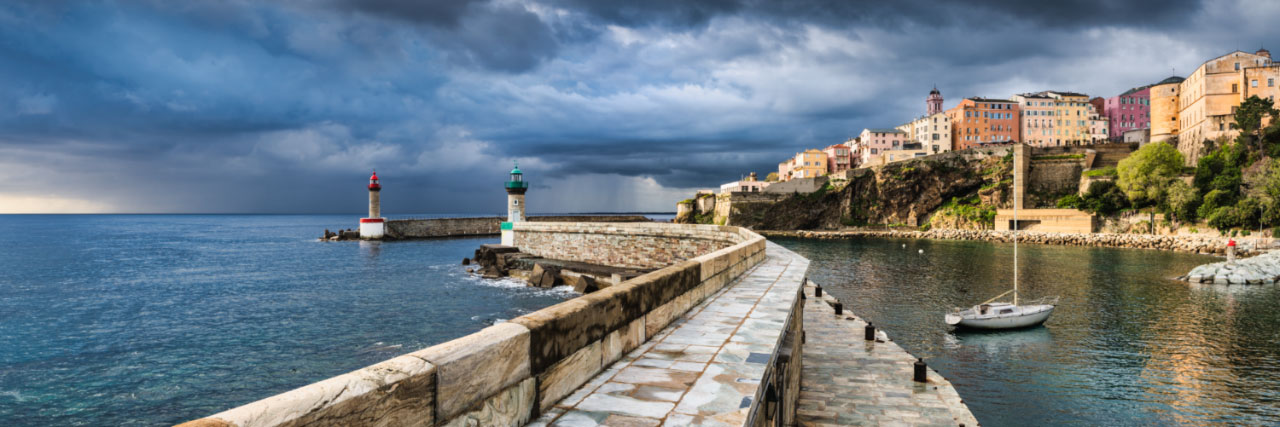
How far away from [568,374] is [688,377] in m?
0.97

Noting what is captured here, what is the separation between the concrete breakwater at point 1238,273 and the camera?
1209 inches

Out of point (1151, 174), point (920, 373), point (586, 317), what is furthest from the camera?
point (1151, 174)

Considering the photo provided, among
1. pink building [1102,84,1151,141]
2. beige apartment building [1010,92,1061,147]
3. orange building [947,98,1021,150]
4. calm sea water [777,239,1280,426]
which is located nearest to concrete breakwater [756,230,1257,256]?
calm sea water [777,239,1280,426]

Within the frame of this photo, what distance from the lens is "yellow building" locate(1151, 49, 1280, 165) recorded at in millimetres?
64375

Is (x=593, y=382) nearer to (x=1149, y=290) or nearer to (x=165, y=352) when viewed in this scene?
(x=165, y=352)

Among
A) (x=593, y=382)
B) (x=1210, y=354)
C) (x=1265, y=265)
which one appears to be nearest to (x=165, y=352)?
(x=593, y=382)

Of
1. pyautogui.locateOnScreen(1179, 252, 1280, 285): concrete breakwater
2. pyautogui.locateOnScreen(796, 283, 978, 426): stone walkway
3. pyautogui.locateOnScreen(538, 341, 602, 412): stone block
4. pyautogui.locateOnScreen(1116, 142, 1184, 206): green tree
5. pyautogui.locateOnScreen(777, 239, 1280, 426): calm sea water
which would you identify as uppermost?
pyautogui.locateOnScreen(1116, 142, 1184, 206): green tree

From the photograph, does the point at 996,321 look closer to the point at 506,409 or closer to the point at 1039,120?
the point at 506,409

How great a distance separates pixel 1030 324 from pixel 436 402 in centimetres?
2403

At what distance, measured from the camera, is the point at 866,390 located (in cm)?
1261

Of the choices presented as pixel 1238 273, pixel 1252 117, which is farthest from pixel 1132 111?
pixel 1238 273

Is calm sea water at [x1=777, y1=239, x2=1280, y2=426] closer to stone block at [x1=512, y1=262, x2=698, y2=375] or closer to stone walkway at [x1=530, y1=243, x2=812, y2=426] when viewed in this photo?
stone walkway at [x1=530, y1=243, x2=812, y2=426]

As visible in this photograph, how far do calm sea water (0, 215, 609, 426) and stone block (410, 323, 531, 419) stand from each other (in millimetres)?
13252

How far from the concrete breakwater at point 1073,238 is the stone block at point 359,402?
6202 centimetres
